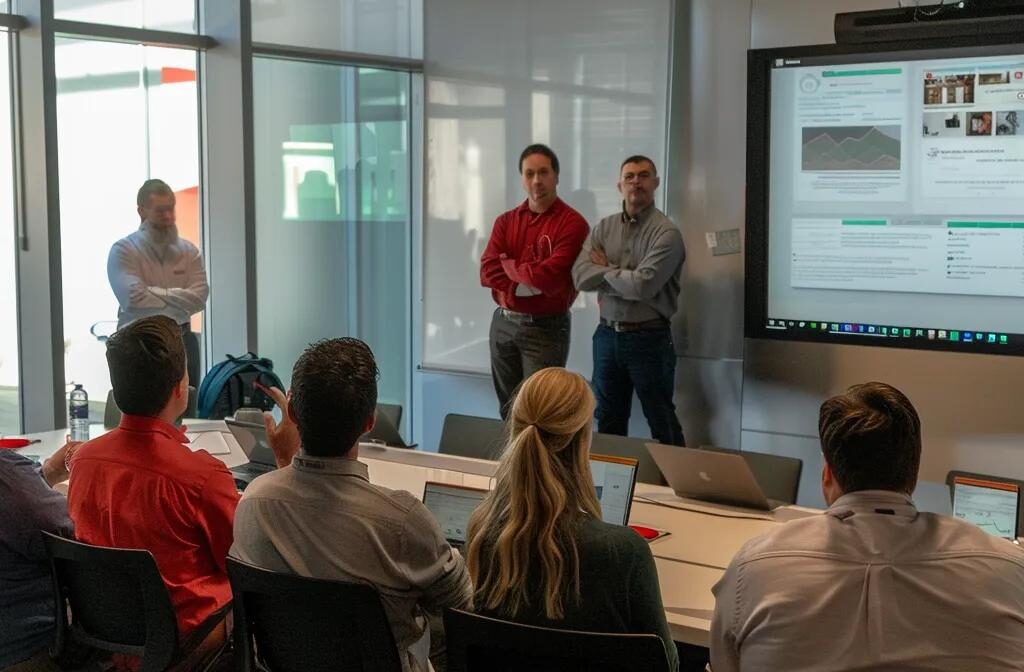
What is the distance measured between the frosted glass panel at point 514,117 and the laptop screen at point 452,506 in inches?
135

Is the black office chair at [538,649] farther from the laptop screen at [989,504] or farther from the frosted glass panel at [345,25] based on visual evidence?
the frosted glass panel at [345,25]

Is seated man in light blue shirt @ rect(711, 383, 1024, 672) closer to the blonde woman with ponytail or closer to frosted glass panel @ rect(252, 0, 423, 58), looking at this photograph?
the blonde woman with ponytail

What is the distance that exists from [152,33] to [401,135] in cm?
164

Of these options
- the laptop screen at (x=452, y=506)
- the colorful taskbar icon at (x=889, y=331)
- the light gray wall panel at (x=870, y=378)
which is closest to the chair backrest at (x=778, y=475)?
the laptop screen at (x=452, y=506)

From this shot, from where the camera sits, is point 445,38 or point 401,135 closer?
point 445,38

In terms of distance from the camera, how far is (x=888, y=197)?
5.18 metres

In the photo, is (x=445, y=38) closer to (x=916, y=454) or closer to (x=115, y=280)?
(x=115, y=280)

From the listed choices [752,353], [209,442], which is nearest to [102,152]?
[209,442]

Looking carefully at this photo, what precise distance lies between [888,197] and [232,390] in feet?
10.3

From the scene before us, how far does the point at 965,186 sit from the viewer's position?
499cm

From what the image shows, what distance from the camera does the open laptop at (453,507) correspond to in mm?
2793

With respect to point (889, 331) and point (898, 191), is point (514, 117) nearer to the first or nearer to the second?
point (898, 191)

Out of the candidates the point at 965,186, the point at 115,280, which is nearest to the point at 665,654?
the point at 965,186

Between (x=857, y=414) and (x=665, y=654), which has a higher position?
(x=857, y=414)
